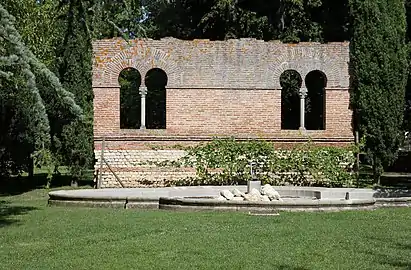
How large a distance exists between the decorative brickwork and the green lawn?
7209 millimetres

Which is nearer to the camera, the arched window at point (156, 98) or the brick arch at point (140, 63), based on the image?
the brick arch at point (140, 63)

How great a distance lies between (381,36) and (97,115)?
10088 mm

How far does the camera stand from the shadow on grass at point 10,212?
549 inches

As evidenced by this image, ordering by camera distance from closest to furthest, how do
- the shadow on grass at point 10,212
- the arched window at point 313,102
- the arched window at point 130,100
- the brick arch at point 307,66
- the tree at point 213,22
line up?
the shadow on grass at point 10,212
the brick arch at point 307,66
the tree at point 213,22
the arched window at point 313,102
the arched window at point 130,100

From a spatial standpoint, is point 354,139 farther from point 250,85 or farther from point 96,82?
point 96,82

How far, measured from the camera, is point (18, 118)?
2372cm

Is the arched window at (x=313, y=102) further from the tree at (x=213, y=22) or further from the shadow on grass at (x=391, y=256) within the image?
the shadow on grass at (x=391, y=256)

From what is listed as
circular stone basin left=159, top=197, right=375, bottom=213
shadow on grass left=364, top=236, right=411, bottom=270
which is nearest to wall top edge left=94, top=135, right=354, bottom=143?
circular stone basin left=159, top=197, right=375, bottom=213

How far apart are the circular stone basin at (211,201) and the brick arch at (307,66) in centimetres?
510

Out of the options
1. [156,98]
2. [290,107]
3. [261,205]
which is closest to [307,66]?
[290,107]

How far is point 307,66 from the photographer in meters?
22.9

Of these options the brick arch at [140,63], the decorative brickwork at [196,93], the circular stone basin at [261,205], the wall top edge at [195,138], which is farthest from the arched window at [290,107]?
the circular stone basin at [261,205]

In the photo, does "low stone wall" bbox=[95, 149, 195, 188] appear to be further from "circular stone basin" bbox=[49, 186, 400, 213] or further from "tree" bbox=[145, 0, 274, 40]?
"tree" bbox=[145, 0, 274, 40]

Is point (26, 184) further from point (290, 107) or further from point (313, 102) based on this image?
point (313, 102)
